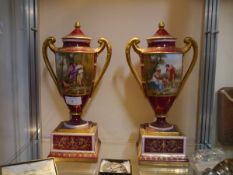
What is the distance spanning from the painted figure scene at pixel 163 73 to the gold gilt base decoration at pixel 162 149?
0.39ft

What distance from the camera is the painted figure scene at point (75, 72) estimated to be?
68 cm

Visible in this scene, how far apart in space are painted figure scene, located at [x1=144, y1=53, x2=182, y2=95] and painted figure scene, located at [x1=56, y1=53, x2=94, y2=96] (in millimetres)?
153

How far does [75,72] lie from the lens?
69cm

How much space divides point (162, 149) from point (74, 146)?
0.79ft

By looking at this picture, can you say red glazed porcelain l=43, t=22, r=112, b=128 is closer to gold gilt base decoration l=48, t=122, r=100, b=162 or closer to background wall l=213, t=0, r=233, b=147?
gold gilt base decoration l=48, t=122, r=100, b=162

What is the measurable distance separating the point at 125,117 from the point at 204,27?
0.38m

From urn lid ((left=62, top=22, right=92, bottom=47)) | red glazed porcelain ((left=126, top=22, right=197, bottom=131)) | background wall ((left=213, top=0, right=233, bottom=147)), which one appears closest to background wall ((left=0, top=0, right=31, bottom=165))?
urn lid ((left=62, top=22, right=92, bottom=47))

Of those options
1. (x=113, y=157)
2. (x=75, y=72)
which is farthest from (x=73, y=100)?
(x=113, y=157)

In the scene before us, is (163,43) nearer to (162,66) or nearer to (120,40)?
(162,66)

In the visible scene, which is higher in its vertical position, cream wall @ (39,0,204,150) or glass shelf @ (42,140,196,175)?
cream wall @ (39,0,204,150)

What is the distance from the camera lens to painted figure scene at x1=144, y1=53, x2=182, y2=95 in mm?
676

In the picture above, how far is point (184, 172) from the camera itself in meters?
0.67

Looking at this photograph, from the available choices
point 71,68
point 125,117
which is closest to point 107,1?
point 71,68

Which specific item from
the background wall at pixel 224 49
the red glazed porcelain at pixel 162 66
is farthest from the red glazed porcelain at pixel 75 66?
the background wall at pixel 224 49
